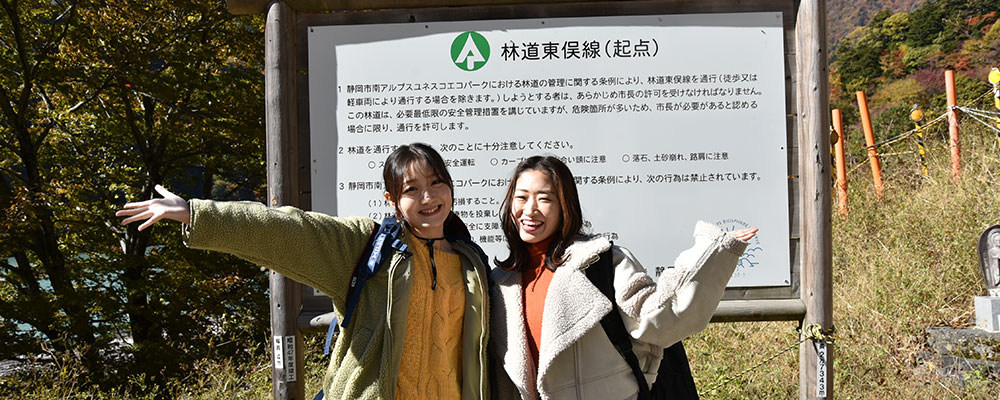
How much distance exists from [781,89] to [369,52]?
1803mm

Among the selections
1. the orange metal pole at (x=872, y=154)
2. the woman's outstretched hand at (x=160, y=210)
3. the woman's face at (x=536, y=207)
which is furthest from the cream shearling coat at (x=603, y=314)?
the orange metal pole at (x=872, y=154)

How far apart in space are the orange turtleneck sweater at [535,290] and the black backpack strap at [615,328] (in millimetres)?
139

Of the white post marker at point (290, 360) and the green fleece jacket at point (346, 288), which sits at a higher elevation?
the green fleece jacket at point (346, 288)

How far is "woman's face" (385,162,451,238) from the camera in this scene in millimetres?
2061

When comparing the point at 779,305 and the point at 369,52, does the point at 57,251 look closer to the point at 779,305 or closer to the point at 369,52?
the point at 369,52

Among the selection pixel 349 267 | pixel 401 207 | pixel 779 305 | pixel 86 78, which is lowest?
pixel 779 305

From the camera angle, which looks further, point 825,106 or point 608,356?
point 825,106

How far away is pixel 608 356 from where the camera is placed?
6.49ft

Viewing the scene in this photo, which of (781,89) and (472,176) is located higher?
(781,89)

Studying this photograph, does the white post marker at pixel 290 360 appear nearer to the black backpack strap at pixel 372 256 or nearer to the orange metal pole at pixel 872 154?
the black backpack strap at pixel 372 256

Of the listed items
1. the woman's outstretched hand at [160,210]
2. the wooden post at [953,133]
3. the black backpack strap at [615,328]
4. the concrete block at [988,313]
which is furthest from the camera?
the wooden post at [953,133]

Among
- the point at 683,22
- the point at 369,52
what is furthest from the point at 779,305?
the point at 369,52

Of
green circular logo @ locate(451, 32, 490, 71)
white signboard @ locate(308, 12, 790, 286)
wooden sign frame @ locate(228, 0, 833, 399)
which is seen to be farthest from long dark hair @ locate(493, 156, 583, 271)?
wooden sign frame @ locate(228, 0, 833, 399)

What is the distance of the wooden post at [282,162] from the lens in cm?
296
